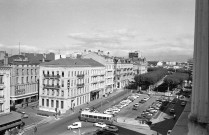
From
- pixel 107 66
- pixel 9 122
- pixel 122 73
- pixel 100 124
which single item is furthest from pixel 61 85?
pixel 122 73

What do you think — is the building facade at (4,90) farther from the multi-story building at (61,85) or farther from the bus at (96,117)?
the multi-story building at (61,85)

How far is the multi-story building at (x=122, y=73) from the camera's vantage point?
3019 inches

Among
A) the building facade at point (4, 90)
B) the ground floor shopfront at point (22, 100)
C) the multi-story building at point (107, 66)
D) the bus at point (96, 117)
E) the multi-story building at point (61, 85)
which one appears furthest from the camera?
the multi-story building at point (107, 66)

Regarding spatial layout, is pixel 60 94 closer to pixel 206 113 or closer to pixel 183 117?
pixel 183 117

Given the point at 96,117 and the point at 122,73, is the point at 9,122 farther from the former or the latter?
the point at 122,73

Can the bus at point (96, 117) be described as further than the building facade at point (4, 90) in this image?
Yes

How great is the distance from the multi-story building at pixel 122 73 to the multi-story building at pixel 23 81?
103ft

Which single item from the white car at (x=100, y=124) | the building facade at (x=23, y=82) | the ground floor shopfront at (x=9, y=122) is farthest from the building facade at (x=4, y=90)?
the white car at (x=100, y=124)

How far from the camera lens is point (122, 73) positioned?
81.6 meters

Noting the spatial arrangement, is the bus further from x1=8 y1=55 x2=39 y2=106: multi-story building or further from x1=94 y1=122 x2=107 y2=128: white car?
x1=8 y1=55 x2=39 y2=106: multi-story building

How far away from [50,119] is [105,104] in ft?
53.5

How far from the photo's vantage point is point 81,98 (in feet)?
168

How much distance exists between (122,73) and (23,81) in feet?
137

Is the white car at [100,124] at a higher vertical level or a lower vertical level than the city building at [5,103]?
lower
